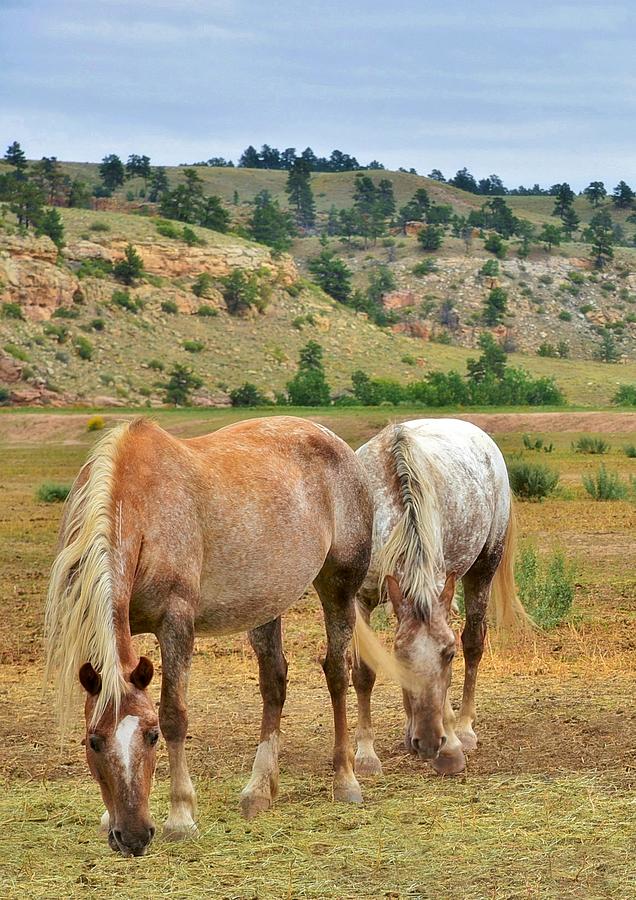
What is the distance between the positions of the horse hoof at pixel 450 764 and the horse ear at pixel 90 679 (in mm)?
2684

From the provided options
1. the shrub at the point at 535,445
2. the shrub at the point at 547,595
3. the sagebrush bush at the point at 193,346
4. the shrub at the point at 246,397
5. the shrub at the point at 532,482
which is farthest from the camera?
the sagebrush bush at the point at 193,346

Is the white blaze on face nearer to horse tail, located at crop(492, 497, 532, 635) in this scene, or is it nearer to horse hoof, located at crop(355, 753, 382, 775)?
horse hoof, located at crop(355, 753, 382, 775)

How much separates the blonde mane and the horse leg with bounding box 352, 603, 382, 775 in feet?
1.70

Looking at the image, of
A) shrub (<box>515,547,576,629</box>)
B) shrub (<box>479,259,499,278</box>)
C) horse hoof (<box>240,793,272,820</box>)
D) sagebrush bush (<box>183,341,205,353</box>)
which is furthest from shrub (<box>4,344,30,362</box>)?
horse hoof (<box>240,793,272,820</box>)

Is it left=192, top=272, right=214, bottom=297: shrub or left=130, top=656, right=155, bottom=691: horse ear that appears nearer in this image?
left=130, top=656, right=155, bottom=691: horse ear

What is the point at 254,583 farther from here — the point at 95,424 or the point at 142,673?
the point at 95,424

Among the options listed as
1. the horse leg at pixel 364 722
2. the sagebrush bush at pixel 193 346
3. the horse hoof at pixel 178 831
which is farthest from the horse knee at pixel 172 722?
the sagebrush bush at pixel 193 346

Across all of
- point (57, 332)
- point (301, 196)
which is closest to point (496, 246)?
point (301, 196)

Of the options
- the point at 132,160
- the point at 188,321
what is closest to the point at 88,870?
the point at 188,321

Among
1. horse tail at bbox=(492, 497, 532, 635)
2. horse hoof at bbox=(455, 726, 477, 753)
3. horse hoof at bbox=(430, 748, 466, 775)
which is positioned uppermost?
horse tail at bbox=(492, 497, 532, 635)

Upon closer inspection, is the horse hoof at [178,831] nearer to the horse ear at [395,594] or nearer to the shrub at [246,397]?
the horse ear at [395,594]

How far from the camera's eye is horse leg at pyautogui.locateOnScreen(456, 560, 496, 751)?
8555 millimetres

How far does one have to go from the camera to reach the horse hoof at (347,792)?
6.93 m

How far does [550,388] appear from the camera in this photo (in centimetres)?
6494
